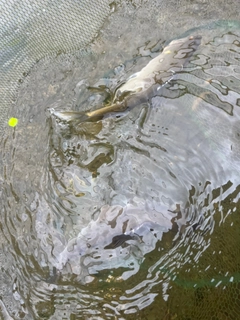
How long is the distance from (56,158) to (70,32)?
91 centimetres

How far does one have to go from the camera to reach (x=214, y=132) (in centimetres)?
248

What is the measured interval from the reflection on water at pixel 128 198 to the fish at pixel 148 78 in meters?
0.06

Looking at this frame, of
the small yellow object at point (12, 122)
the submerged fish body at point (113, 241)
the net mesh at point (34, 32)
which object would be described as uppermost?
the net mesh at point (34, 32)

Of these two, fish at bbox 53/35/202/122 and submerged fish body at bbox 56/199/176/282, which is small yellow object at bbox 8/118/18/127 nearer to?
fish at bbox 53/35/202/122

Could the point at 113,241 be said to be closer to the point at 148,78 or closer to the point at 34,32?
the point at 148,78

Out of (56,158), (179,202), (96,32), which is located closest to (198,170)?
(179,202)

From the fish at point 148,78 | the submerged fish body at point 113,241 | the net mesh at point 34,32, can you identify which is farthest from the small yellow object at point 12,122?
the submerged fish body at point 113,241

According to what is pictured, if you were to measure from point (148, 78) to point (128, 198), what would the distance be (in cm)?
88

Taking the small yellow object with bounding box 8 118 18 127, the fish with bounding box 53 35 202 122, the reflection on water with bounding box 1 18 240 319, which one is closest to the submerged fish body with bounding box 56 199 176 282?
the reflection on water with bounding box 1 18 240 319

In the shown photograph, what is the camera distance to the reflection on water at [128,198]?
2.24 metres

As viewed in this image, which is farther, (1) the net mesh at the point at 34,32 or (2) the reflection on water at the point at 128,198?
(1) the net mesh at the point at 34,32

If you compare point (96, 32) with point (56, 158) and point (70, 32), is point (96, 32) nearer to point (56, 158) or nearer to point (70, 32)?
point (70, 32)

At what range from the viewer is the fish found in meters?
2.52

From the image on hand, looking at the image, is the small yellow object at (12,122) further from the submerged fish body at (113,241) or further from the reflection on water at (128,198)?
the submerged fish body at (113,241)
